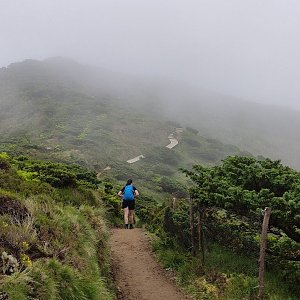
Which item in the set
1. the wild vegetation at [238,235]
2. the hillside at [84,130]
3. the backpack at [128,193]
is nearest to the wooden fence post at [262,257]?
the wild vegetation at [238,235]

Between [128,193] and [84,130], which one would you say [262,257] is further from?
[84,130]

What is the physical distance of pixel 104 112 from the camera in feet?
320

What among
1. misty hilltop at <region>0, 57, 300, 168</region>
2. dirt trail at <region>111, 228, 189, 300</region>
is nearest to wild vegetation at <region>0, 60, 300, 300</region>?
dirt trail at <region>111, 228, 189, 300</region>

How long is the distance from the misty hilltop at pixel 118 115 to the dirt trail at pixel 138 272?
38721 mm

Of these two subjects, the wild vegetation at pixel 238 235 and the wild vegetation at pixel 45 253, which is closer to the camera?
the wild vegetation at pixel 45 253

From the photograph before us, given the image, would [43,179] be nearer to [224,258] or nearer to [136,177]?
[224,258]

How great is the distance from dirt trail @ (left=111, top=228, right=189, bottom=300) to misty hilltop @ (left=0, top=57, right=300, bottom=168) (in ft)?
127

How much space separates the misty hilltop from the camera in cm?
7175

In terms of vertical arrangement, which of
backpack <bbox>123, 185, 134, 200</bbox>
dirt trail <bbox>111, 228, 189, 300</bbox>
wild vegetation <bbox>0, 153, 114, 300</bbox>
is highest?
wild vegetation <bbox>0, 153, 114, 300</bbox>

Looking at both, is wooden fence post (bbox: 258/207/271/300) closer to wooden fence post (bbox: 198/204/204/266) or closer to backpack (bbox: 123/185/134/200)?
wooden fence post (bbox: 198/204/204/266)

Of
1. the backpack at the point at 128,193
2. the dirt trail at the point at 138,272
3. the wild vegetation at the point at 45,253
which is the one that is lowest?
the dirt trail at the point at 138,272

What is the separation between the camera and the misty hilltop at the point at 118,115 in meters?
71.8

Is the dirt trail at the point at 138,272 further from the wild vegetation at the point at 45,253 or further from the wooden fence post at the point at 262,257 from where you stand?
the wooden fence post at the point at 262,257

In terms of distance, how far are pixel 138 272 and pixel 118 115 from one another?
290 feet
